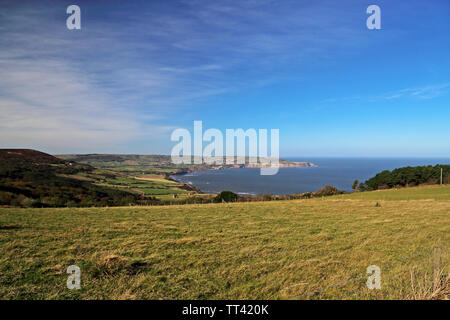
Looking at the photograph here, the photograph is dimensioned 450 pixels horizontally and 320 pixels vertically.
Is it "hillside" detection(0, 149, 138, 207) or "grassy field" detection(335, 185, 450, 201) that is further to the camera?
"hillside" detection(0, 149, 138, 207)

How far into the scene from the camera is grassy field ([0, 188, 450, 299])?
4.64 meters

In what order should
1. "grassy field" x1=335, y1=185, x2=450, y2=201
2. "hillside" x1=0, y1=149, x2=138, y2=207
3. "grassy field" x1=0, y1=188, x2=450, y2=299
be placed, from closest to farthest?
"grassy field" x1=0, y1=188, x2=450, y2=299 < "grassy field" x1=335, y1=185, x2=450, y2=201 < "hillside" x1=0, y1=149, x2=138, y2=207

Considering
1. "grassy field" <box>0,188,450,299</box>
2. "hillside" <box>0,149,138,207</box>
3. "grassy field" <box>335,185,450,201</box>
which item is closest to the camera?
"grassy field" <box>0,188,450,299</box>

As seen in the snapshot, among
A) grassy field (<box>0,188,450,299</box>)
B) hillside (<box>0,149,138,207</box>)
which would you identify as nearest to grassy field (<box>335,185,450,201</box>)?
grassy field (<box>0,188,450,299</box>)

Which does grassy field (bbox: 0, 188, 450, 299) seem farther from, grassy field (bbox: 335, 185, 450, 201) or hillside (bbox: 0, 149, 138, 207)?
hillside (bbox: 0, 149, 138, 207)

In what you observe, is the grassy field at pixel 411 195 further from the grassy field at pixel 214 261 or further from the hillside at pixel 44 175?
the hillside at pixel 44 175

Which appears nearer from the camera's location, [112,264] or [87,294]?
[87,294]

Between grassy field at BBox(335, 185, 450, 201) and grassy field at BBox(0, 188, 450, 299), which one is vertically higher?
grassy field at BBox(0, 188, 450, 299)

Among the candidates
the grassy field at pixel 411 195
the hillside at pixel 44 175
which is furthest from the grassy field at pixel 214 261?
the hillside at pixel 44 175

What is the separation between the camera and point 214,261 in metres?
6.57
